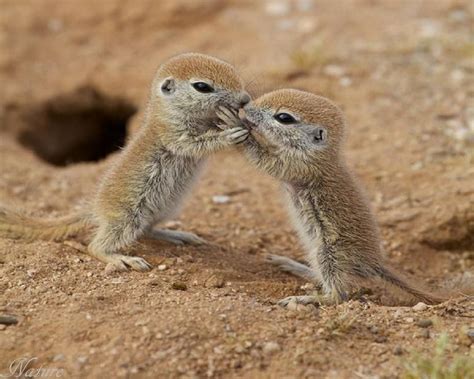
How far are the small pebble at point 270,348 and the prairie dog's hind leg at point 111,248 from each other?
5.01 ft

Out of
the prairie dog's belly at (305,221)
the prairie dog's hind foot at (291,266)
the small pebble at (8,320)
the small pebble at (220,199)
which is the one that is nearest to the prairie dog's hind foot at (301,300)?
the prairie dog's belly at (305,221)

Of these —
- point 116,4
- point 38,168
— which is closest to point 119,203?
point 38,168

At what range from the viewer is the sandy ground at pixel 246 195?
4.13 metres

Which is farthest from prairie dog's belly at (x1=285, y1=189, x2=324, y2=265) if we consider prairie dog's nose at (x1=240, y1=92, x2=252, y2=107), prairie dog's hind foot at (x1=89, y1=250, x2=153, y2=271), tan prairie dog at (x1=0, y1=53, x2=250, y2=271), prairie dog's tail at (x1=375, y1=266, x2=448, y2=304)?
prairie dog's hind foot at (x1=89, y1=250, x2=153, y2=271)

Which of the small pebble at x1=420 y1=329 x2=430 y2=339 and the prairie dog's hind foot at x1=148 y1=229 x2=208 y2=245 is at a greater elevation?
the small pebble at x1=420 y1=329 x2=430 y2=339

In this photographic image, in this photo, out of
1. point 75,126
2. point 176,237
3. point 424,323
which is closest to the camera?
point 424,323

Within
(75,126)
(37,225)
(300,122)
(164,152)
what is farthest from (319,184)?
(75,126)

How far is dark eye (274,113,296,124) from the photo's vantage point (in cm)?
535

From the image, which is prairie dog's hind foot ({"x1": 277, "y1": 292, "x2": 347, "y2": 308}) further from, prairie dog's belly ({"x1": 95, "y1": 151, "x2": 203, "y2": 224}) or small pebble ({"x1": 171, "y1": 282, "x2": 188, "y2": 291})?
prairie dog's belly ({"x1": 95, "y1": 151, "x2": 203, "y2": 224})

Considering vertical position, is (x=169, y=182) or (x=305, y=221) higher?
(x=169, y=182)

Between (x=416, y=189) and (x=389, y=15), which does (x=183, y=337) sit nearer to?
(x=416, y=189)

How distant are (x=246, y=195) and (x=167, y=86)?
1.85 metres

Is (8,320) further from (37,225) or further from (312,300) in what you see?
(312,300)

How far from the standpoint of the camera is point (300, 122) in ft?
17.5
